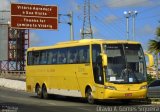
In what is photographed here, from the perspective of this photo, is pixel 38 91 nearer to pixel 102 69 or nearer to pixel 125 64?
pixel 102 69

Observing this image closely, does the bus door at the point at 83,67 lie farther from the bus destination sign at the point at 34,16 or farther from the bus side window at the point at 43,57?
the bus destination sign at the point at 34,16

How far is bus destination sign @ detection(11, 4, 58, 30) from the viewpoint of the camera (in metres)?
43.4

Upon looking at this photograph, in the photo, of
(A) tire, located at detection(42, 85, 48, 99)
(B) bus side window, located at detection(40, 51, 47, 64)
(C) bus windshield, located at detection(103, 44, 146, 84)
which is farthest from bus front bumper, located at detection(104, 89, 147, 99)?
(A) tire, located at detection(42, 85, 48, 99)

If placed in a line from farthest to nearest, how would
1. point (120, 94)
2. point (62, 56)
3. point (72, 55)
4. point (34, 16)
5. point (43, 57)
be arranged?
point (34, 16) < point (43, 57) < point (62, 56) < point (72, 55) < point (120, 94)

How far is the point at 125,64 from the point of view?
987 inches

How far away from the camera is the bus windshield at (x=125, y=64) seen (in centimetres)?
2491

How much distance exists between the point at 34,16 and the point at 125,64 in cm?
2066

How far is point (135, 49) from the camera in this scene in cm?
2583

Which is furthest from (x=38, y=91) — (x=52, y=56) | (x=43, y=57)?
(x=52, y=56)

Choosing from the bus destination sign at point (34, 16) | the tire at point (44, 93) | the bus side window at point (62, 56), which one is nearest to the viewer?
the bus side window at point (62, 56)

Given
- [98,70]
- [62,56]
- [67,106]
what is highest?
[62,56]

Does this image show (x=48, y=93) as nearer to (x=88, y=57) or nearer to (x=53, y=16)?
(x=88, y=57)

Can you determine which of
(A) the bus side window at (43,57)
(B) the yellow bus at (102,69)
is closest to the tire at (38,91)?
(A) the bus side window at (43,57)

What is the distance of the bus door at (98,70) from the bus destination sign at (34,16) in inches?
738
